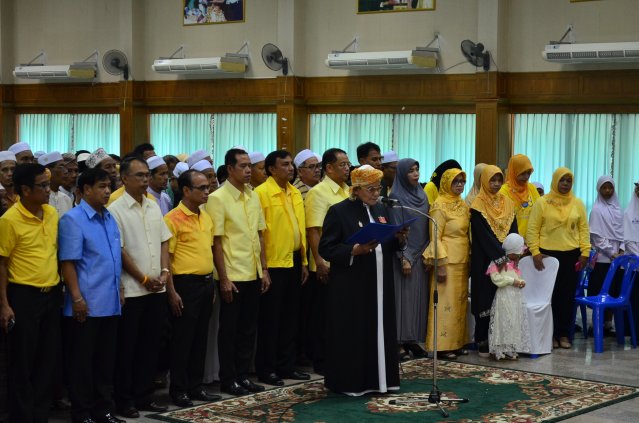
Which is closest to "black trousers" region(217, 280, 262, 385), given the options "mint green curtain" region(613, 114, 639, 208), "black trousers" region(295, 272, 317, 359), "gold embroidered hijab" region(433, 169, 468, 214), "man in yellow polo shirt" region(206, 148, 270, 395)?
"man in yellow polo shirt" region(206, 148, 270, 395)

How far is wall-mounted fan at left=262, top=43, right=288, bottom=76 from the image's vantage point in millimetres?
16109

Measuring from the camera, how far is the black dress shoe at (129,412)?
6691 mm

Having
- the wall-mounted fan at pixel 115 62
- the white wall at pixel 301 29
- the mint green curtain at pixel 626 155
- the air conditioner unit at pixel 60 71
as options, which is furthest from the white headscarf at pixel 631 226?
the air conditioner unit at pixel 60 71

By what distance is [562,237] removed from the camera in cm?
957

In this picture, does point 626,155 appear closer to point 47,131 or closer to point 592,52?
point 592,52

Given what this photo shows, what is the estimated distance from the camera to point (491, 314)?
9.02 meters

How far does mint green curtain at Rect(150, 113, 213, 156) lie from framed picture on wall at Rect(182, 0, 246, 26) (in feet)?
5.46

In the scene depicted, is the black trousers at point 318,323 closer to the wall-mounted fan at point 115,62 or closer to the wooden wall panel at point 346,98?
the wooden wall panel at point 346,98

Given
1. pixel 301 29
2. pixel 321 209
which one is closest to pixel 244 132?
pixel 301 29

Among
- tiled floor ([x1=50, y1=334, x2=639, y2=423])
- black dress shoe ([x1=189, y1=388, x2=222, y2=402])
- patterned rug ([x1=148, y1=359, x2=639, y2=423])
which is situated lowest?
tiled floor ([x1=50, y1=334, x2=639, y2=423])

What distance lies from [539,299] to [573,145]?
5.31m

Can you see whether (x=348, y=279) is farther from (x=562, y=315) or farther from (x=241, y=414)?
(x=562, y=315)

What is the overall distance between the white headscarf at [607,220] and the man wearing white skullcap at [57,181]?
5378mm

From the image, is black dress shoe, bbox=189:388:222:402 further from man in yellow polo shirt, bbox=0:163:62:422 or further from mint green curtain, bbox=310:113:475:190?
mint green curtain, bbox=310:113:475:190
